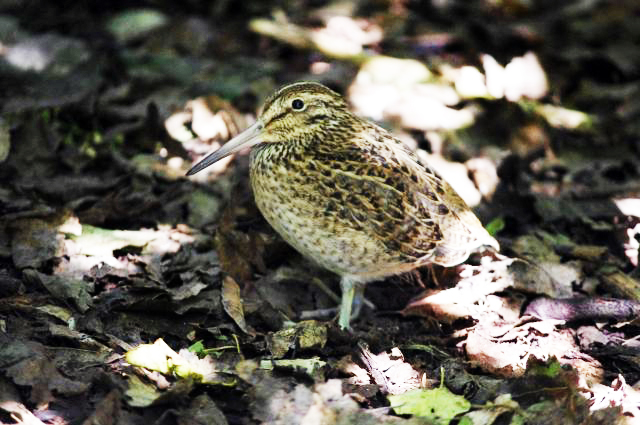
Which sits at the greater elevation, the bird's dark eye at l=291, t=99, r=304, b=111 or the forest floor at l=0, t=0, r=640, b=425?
the bird's dark eye at l=291, t=99, r=304, b=111

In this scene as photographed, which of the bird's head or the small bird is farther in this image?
the bird's head

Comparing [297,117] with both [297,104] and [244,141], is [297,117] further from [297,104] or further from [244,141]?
[244,141]

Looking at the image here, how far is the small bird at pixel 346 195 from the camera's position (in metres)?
5.42

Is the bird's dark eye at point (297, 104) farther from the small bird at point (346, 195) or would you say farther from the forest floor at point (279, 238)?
the forest floor at point (279, 238)

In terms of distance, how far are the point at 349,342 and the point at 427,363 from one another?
1.56ft

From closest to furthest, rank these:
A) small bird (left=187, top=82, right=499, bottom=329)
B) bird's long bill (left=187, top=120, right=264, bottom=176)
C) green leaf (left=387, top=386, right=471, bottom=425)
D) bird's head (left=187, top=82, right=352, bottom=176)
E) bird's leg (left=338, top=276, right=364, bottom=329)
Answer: green leaf (left=387, top=386, right=471, bottom=425), small bird (left=187, top=82, right=499, bottom=329), bird's leg (left=338, top=276, right=364, bottom=329), bird's head (left=187, top=82, right=352, bottom=176), bird's long bill (left=187, top=120, right=264, bottom=176)

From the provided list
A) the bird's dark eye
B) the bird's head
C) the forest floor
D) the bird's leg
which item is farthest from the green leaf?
the bird's dark eye

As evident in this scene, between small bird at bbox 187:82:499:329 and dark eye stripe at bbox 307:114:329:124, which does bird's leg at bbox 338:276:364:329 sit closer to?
small bird at bbox 187:82:499:329

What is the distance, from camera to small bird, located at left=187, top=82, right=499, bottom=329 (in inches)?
213

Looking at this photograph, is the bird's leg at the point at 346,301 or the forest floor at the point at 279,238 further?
the bird's leg at the point at 346,301

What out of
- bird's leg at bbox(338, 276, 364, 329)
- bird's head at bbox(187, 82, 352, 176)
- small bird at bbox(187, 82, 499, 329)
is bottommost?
bird's leg at bbox(338, 276, 364, 329)

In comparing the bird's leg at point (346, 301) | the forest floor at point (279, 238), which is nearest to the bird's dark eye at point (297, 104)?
the forest floor at point (279, 238)

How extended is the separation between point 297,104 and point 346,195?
29.7 inches

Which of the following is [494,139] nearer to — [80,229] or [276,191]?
[276,191]
